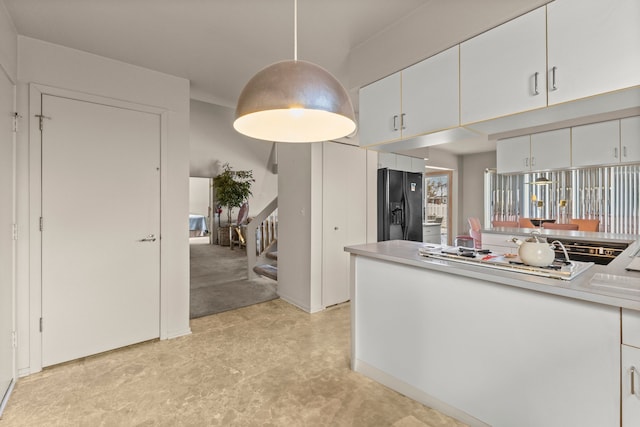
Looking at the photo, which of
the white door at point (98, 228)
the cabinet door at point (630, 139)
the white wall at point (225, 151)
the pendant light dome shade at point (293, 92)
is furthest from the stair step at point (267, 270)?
the cabinet door at point (630, 139)

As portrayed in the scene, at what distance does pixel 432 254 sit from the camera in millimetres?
1931

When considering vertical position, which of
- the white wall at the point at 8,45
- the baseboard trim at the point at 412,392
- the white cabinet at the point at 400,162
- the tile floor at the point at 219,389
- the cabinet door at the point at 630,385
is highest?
the white wall at the point at 8,45

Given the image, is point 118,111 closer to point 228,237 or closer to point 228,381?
point 228,381

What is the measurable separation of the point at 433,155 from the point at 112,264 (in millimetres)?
6146

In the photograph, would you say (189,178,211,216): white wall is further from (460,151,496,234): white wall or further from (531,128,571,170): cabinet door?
(531,128,571,170): cabinet door

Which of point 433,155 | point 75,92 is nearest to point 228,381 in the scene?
point 75,92

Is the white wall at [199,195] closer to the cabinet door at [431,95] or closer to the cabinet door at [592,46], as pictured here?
the cabinet door at [431,95]

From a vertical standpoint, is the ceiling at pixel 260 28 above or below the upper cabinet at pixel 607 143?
above

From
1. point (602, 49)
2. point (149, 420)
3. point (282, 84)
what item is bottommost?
point (149, 420)

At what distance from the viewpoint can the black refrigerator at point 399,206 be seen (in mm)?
4594

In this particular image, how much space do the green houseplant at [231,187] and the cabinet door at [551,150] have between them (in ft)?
19.6

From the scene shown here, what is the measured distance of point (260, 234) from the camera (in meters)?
5.48

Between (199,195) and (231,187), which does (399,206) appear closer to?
(231,187)

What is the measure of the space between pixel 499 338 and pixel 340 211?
2.41 m
